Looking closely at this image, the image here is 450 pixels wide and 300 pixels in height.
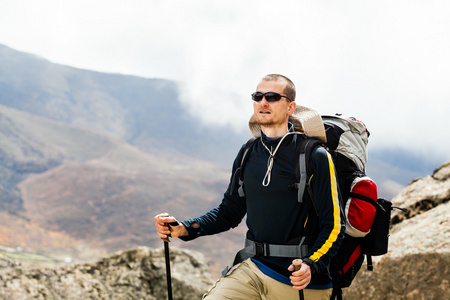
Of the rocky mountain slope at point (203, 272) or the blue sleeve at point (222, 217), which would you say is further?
the rocky mountain slope at point (203, 272)

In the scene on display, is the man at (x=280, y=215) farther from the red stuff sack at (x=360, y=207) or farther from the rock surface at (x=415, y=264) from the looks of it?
the rock surface at (x=415, y=264)

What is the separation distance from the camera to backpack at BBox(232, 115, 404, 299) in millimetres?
3311

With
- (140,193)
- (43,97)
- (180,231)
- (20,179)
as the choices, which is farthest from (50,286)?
(43,97)

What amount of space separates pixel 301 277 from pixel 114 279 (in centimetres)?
498

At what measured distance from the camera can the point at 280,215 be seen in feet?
10.2

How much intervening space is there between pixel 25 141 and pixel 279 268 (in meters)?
111

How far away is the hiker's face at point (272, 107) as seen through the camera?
328cm

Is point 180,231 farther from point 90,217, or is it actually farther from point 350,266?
point 90,217

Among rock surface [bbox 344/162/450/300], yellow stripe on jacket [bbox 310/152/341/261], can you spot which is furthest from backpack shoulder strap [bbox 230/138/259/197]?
rock surface [bbox 344/162/450/300]

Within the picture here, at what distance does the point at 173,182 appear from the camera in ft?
321

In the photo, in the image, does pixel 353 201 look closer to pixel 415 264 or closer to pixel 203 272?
pixel 415 264

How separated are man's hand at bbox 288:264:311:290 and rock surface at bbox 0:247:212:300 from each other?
466 cm

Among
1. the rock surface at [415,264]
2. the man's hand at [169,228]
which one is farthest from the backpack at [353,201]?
the rock surface at [415,264]

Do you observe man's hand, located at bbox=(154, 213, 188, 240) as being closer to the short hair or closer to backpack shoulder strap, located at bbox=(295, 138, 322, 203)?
backpack shoulder strap, located at bbox=(295, 138, 322, 203)
